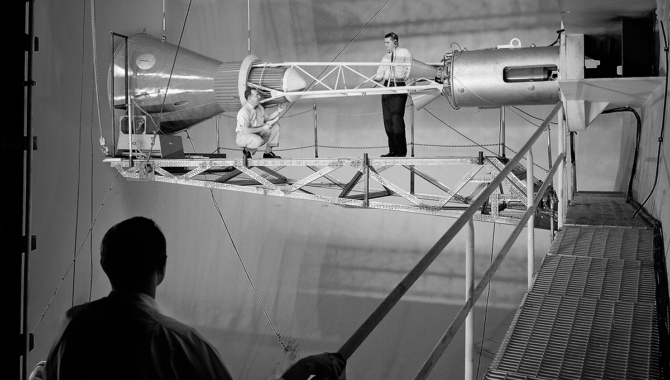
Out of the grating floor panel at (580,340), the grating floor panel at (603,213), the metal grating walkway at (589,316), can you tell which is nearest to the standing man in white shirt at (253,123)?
the grating floor panel at (603,213)

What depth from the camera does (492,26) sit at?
8680mm

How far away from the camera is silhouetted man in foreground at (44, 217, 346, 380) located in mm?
1277

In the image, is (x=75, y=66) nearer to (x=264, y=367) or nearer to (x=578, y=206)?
(x=264, y=367)

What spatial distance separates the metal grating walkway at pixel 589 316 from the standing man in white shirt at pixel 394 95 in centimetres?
339

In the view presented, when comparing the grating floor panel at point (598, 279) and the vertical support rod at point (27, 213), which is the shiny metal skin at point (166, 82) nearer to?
the vertical support rod at point (27, 213)

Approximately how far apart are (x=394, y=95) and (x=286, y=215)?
378cm

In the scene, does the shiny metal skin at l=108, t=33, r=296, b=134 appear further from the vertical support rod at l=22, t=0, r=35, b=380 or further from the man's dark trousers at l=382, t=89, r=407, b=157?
the vertical support rod at l=22, t=0, r=35, b=380

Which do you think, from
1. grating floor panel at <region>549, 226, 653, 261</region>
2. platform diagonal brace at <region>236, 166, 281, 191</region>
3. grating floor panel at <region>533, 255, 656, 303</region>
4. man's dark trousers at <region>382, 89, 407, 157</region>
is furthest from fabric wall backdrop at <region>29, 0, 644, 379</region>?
grating floor panel at <region>533, 255, 656, 303</region>

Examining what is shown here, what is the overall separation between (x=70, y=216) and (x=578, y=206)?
A: 689 centimetres

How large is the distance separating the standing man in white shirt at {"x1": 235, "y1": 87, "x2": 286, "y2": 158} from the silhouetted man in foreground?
17.2 ft

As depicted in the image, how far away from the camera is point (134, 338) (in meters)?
1.30

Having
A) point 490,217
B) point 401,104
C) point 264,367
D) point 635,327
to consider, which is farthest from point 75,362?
point 264,367

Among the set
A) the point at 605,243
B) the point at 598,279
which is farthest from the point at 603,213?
the point at 598,279

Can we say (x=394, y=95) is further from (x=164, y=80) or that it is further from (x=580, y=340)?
(x=580, y=340)
